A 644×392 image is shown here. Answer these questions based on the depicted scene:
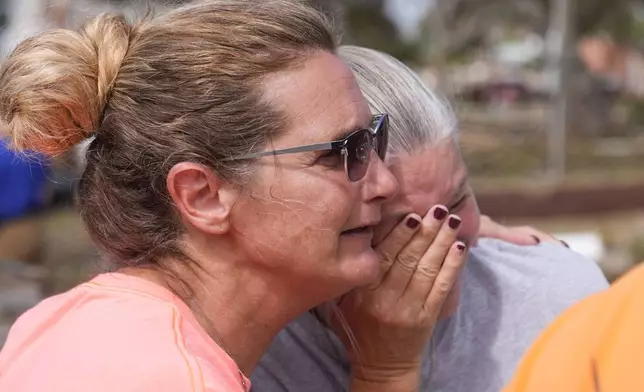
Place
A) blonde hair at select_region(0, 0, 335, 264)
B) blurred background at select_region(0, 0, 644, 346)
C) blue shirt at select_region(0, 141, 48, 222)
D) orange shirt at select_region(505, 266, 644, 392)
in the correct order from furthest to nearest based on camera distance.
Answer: blurred background at select_region(0, 0, 644, 346)
blue shirt at select_region(0, 141, 48, 222)
blonde hair at select_region(0, 0, 335, 264)
orange shirt at select_region(505, 266, 644, 392)

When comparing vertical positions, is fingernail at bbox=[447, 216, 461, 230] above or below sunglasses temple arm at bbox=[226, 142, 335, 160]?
below

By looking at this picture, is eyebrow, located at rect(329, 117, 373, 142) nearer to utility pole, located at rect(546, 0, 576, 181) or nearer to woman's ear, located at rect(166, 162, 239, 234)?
woman's ear, located at rect(166, 162, 239, 234)

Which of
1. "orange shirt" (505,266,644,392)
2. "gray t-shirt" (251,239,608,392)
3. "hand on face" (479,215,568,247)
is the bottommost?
"gray t-shirt" (251,239,608,392)

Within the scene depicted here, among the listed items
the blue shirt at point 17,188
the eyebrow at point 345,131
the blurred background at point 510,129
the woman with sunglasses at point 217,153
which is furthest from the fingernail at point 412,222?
the blue shirt at point 17,188

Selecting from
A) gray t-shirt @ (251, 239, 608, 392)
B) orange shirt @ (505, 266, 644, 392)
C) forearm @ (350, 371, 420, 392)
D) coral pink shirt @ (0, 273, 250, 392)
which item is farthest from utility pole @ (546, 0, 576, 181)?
orange shirt @ (505, 266, 644, 392)

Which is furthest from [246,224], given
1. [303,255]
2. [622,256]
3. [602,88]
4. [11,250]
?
[602,88]

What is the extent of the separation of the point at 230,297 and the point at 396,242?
1.25ft

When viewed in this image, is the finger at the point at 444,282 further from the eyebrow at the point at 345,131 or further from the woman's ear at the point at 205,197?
the woman's ear at the point at 205,197

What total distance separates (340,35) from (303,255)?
569 millimetres

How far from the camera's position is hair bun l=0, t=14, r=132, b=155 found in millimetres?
1792

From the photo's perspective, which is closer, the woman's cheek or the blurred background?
the woman's cheek

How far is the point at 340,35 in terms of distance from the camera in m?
2.10

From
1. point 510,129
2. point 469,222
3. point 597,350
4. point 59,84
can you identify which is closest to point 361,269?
point 469,222

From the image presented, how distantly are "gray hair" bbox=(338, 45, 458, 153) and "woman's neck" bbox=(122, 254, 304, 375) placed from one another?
1.47 feet
